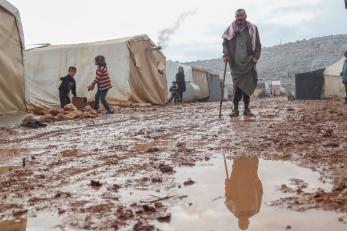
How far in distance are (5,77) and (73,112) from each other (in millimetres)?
1409

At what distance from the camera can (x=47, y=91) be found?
1459cm

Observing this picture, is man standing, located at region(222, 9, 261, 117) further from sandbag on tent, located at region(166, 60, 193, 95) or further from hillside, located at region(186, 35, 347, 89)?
hillside, located at region(186, 35, 347, 89)

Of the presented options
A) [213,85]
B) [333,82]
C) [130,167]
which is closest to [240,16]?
[130,167]

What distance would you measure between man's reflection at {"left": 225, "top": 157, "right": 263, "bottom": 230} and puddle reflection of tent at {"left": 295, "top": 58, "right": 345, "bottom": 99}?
Answer: 56.8ft

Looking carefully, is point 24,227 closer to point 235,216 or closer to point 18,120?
point 235,216

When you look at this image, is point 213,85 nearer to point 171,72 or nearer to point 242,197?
point 171,72

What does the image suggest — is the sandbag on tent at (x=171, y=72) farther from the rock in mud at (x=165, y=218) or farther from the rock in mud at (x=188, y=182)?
the rock in mud at (x=165, y=218)

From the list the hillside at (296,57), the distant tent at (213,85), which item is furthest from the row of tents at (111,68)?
the hillside at (296,57)

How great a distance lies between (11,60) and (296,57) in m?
59.2

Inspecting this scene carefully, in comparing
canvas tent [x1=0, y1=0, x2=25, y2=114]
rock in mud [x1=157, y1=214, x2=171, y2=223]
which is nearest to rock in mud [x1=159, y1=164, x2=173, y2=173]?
rock in mud [x1=157, y1=214, x2=171, y2=223]

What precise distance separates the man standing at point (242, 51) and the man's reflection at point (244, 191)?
13.9 feet

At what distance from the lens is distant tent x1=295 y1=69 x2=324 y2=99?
19250 millimetres

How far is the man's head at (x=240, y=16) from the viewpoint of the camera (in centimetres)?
673

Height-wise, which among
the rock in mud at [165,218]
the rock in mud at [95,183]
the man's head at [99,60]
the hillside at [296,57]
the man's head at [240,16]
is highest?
the hillside at [296,57]
